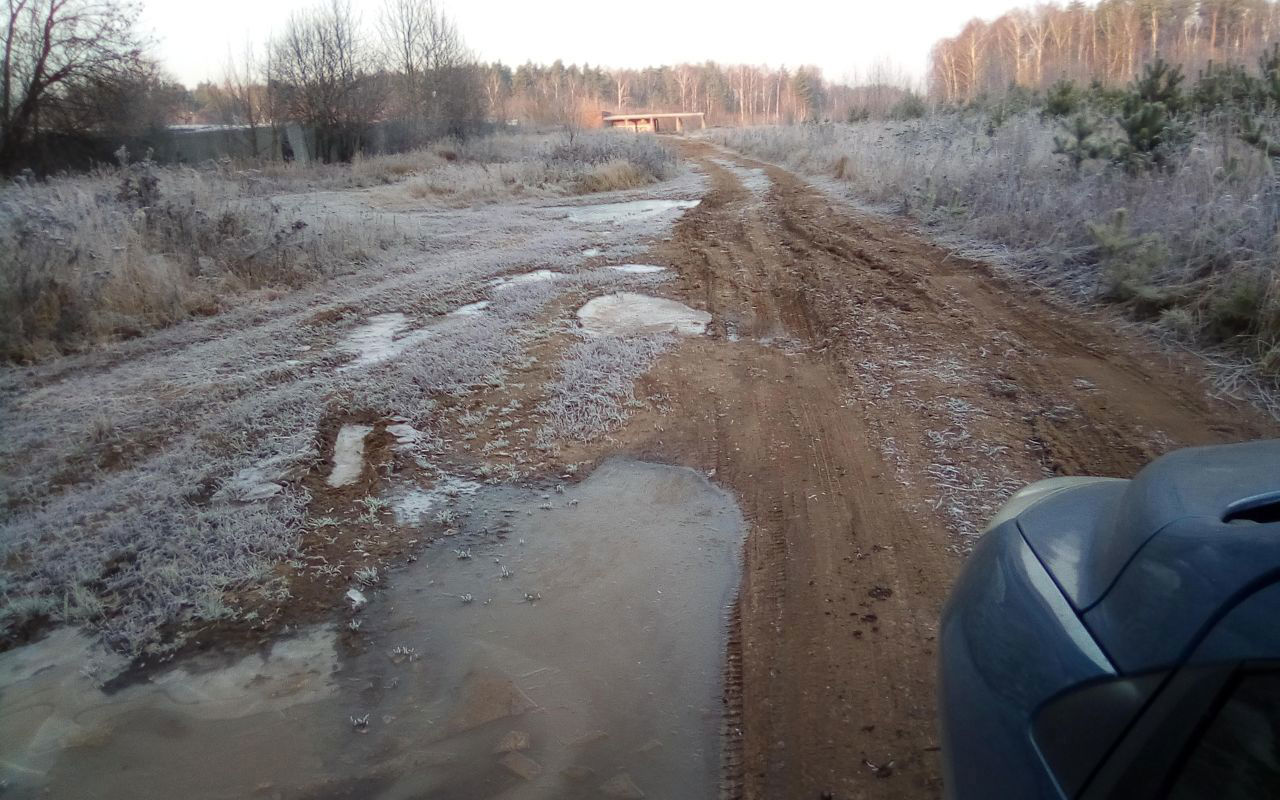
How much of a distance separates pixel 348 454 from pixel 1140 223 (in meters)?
7.22

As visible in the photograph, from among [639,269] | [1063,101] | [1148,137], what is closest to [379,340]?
[639,269]

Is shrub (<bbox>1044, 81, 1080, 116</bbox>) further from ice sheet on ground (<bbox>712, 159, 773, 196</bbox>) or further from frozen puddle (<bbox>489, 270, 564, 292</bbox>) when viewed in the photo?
frozen puddle (<bbox>489, 270, 564, 292</bbox>)

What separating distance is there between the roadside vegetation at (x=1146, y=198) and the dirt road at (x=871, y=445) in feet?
1.49

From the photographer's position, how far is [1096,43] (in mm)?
24531

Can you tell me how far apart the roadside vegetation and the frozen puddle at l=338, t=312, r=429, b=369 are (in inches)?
245

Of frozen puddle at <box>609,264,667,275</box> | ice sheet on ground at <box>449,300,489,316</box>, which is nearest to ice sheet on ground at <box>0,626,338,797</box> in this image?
ice sheet on ground at <box>449,300,489,316</box>

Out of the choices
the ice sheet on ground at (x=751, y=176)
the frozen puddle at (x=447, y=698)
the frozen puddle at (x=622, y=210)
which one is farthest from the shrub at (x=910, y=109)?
the frozen puddle at (x=447, y=698)

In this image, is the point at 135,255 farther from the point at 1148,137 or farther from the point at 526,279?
the point at 1148,137

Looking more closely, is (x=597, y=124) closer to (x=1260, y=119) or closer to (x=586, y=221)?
(x=586, y=221)

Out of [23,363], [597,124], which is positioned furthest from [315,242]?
[597,124]

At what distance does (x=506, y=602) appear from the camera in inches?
140

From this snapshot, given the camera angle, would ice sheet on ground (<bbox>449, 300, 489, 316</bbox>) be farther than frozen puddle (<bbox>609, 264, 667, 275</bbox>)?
No

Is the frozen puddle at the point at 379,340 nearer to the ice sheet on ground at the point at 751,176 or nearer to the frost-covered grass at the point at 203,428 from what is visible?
the frost-covered grass at the point at 203,428

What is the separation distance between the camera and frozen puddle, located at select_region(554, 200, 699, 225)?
48.6 ft
